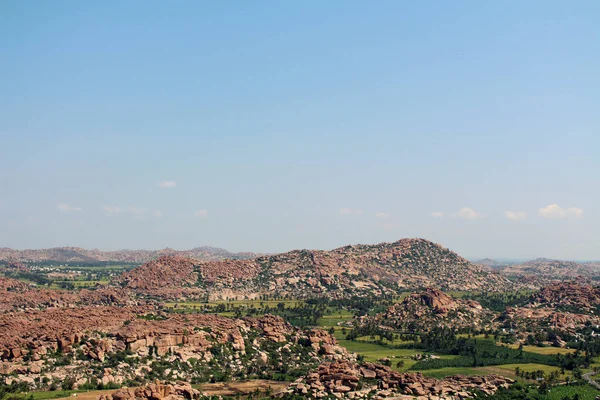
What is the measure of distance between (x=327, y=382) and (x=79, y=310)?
66.6m

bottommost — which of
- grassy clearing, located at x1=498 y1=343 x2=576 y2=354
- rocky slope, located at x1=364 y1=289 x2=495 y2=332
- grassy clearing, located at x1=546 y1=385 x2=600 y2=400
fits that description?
grassy clearing, located at x1=498 y1=343 x2=576 y2=354

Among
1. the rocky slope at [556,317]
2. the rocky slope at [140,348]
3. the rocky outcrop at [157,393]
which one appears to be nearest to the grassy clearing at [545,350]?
the rocky slope at [556,317]

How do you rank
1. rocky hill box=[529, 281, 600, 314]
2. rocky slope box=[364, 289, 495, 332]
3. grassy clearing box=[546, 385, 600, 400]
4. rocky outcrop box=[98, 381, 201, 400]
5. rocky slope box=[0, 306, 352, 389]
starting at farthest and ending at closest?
rocky hill box=[529, 281, 600, 314]
rocky slope box=[364, 289, 495, 332]
grassy clearing box=[546, 385, 600, 400]
rocky slope box=[0, 306, 352, 389]
rocky outcrop box=[98, 381, 201, 400]

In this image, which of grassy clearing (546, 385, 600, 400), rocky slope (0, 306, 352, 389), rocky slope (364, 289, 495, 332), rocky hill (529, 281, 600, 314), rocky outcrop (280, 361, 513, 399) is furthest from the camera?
rocky hill (529, 281, 600, 314)

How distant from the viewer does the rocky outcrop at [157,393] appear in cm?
7006

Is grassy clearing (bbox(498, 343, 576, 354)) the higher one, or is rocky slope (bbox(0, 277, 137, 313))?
rocky slope (bbox(0, 277, 137, 313))

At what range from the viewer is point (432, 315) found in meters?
177

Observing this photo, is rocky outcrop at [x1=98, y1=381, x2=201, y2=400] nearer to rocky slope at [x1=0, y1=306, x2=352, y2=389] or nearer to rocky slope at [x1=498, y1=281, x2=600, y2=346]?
rocky slope at [x1=0, y1=306, x2=352, y2=389]

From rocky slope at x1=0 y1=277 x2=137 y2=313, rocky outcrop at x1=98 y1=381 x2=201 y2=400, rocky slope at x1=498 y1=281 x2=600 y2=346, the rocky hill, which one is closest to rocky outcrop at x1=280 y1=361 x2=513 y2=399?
rocky outcrop at x1=98 y1=381 x2=201 y2=400

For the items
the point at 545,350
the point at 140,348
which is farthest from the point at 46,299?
the point at 545,350

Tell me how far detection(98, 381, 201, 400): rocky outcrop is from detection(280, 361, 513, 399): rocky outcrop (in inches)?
585

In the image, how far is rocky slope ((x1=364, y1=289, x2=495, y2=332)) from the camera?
6683 inches

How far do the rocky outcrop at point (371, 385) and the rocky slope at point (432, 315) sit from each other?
76.7m

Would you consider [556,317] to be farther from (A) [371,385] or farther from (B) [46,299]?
(B) [46,299]
